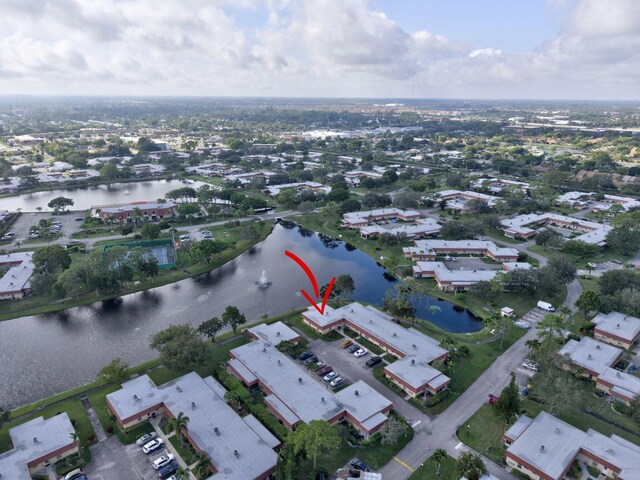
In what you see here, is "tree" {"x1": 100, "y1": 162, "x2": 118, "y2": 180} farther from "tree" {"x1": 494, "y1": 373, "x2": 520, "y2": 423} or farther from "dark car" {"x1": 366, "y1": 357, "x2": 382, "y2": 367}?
"tree" {"x1": 494, "y1": 373, "x2": 520, "y2": 423}

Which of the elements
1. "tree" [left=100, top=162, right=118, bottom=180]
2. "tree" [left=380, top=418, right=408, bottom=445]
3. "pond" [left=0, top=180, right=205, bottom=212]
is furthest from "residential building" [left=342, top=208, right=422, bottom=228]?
"tree" [left=100, top=162, right=118, bottom=180]

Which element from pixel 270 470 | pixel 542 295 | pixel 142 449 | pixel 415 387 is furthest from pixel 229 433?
pixel 542 295

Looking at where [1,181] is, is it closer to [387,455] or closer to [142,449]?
[142,449]

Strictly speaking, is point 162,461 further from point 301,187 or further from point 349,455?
point 301,187

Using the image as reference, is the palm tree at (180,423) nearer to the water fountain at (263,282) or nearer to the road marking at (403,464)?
the road marking at (403,464)

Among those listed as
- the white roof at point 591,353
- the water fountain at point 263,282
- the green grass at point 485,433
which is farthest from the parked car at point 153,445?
the white roof at point 591,353

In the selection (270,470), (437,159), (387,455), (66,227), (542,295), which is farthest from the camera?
(437,159)
